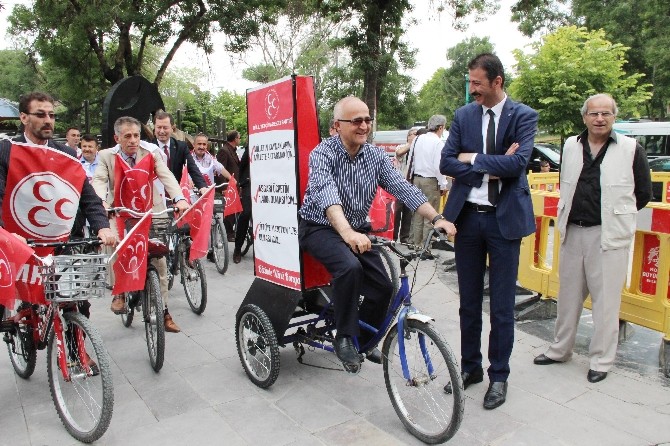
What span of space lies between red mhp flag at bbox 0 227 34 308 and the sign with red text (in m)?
1.62

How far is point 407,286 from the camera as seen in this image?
3.25m

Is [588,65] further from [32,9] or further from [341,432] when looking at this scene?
[341,432]

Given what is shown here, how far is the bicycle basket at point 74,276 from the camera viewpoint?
9.93ft

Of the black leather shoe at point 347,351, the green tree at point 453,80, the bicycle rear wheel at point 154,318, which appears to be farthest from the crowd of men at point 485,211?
the green tree at point 453,80

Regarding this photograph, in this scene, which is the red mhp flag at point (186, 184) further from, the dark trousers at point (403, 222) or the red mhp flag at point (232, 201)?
the dark trousers at point (403, 222)

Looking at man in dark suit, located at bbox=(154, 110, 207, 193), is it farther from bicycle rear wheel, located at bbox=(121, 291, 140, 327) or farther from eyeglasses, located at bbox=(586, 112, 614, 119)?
eyeglasses, located at bbox=(586, 112, 614, 119)

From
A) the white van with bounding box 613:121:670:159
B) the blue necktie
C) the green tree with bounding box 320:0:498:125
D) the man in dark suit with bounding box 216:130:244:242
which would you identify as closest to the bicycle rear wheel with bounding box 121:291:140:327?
the blue necktie

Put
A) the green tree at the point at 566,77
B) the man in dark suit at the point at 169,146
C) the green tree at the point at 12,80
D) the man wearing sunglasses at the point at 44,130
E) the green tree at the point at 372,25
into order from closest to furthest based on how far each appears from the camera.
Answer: the man wearing sunglasses at the point at 44,130
the man in dark suit at the point at 169,146
the green tree at the point at 372,25
the green tree at the point at 566,77
the green tree at the point at 12,80

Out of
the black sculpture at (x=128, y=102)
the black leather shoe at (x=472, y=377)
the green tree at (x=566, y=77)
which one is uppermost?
the green tree at (x=566, y=77)

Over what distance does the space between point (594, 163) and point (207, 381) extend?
10.4 feet

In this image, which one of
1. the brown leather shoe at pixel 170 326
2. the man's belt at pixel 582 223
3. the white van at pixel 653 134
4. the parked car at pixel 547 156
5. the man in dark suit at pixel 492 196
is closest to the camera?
the man in dark suit at pixel 492 196

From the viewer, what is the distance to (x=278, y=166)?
4.03 metres

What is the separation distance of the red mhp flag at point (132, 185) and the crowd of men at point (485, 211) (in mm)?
1047

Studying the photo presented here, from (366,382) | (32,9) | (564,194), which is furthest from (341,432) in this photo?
(32,9)
